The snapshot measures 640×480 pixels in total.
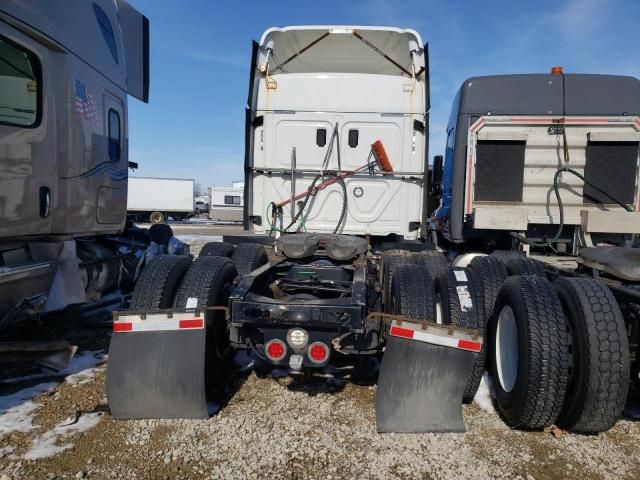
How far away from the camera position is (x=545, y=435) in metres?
3.10

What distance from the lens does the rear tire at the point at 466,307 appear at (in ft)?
11.2

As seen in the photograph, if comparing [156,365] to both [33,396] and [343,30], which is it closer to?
[33,396]

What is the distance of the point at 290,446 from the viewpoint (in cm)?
292

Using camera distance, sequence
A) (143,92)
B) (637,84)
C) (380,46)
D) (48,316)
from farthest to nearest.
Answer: (143,92) < (380,46) < (637,84) < (48,316)

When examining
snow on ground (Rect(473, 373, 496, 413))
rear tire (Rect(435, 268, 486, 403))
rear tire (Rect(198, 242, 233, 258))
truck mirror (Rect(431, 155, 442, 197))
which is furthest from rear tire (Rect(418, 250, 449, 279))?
truck mirror (Rect(431, 155, 442, 197))

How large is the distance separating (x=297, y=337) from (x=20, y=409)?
2.13 m

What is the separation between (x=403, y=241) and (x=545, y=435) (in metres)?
3.30

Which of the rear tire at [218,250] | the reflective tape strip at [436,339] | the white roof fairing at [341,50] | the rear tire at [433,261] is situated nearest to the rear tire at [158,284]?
the rear tire at [218,250]

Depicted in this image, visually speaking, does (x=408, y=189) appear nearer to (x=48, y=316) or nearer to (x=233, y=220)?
(x=48, y=316)

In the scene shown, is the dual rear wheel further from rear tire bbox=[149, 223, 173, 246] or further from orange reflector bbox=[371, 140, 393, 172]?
rear tire bbox=[149, 223, 173, 246]

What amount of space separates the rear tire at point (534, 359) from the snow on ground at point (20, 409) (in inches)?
131

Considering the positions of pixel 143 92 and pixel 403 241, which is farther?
pixel 143 92

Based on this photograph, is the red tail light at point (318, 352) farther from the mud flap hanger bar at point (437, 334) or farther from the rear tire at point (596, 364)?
the rear tire at point (596, 364)

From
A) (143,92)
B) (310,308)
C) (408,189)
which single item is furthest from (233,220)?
(310,308)
